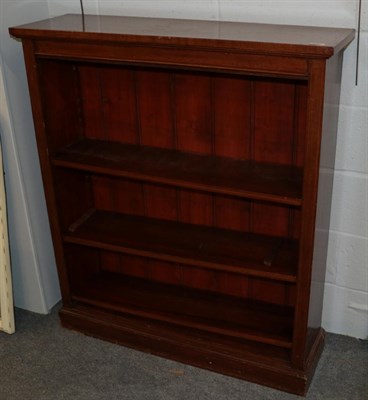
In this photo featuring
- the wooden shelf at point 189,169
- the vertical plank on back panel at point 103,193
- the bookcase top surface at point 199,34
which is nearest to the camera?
the bookcase top surface at point 199,34

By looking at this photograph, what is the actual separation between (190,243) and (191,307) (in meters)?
0.28

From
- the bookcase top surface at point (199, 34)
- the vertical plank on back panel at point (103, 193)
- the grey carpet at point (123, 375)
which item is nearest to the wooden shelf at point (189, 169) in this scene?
the vertical plank on back panel at point (103, 193)

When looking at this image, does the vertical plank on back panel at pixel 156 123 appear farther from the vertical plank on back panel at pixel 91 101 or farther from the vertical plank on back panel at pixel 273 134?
the vertical plank on back panel at pixel 273 134

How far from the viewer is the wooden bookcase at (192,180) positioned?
163cm

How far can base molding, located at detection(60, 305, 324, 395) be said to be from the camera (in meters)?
1.95

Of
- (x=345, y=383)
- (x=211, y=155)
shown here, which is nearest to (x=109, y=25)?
(x=211, y=155)

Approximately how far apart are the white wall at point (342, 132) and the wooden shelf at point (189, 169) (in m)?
0.19

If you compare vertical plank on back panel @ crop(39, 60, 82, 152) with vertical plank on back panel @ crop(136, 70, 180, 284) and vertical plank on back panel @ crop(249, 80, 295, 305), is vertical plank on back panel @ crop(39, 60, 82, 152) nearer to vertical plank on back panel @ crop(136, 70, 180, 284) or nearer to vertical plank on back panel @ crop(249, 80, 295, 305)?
vertical plank on back panel @ crop(136, 70, 180, 284)

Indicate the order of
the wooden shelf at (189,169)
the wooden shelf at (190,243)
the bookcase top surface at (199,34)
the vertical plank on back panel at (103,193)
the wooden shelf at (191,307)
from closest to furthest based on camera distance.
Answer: the bookcase top surface at (199,34) → the wooden shelf at (189,169) → the wooden shelf at (190,243) → the wooden shelf at (191,307) → the vertical plank on back panel at (103,193)

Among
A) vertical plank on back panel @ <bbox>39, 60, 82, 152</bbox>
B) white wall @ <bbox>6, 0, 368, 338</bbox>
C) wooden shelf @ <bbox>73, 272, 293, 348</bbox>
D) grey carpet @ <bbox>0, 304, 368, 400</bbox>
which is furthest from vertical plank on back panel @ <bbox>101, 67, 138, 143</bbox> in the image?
grey carpet @ <bbox>0, 304, 368, 400</bbox>

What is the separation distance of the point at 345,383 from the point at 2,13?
1.70 m

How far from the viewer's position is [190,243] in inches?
80.2

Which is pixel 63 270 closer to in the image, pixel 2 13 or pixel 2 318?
pixel 2 318

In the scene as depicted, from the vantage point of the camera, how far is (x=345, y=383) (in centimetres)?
197
